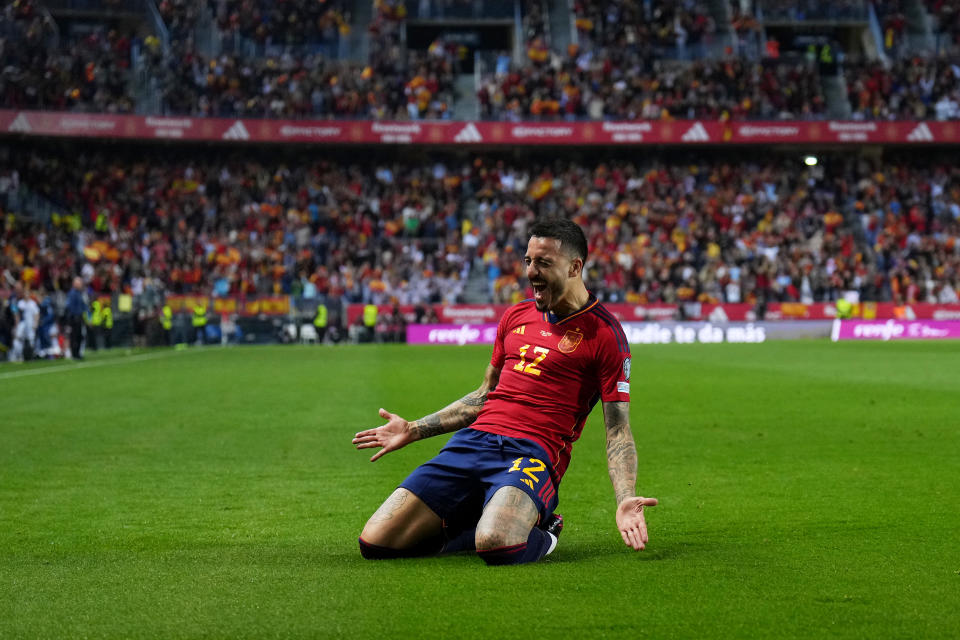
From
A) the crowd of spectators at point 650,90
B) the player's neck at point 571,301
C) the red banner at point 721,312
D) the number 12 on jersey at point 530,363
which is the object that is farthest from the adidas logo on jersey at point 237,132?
the player's neck at point 571,301

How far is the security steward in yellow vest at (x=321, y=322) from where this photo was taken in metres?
37.9

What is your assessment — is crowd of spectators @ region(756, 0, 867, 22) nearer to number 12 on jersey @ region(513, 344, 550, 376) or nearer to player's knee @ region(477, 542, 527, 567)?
number 12 on jersey @ region(513, 344, 550, 376)

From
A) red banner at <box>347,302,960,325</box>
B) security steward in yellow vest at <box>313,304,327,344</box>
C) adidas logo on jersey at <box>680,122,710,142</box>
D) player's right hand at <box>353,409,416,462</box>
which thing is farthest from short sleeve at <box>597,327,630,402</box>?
adidas logo on jersey at <box>680,122,710,142</box>

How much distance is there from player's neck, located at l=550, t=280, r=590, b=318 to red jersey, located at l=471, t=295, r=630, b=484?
3cm

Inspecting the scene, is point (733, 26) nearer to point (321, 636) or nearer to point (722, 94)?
point (722, 94)

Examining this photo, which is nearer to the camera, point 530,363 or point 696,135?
point 530,363

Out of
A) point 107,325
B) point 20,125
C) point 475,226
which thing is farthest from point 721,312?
point 20,125

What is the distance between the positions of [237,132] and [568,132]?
1345cm

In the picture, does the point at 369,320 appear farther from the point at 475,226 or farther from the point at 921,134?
the point at 921,134

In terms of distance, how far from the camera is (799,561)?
5480 millimetres

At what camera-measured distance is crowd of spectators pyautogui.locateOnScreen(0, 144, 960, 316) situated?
4006cm

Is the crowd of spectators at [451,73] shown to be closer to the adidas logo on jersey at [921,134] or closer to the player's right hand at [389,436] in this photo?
the adidas logo on jersey at [921,134]

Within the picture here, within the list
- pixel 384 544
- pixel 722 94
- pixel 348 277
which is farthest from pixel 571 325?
pixel 722 94

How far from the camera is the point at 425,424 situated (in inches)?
242
